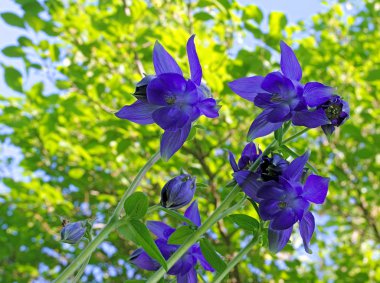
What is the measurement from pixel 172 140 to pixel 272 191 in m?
0.16

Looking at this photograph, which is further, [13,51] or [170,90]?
[13,51]

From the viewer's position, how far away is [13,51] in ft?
7.70

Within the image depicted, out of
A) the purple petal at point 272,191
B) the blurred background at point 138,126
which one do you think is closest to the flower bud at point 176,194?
the purple petal at point 272,191

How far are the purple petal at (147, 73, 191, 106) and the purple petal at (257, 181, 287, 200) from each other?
16 cm

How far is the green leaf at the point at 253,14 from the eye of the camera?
212 cm

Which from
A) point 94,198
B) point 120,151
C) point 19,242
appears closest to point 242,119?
point 120,151

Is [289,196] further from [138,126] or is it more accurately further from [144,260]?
[138,126]

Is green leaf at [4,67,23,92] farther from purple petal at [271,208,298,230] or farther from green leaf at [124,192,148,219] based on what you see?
purple petal at [271,208,298,230]

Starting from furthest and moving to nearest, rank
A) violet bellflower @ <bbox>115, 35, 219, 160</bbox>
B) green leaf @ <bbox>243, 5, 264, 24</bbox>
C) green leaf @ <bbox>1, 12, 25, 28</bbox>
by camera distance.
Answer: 1. green leaf @ <bbox>1, 12, 25, 28</bbox>
2. green leaf @ <bbox>243, 5, 264, 24</bbox>
3. violet bellflower @ <bbox>115, 35, 219, 160</bbox>

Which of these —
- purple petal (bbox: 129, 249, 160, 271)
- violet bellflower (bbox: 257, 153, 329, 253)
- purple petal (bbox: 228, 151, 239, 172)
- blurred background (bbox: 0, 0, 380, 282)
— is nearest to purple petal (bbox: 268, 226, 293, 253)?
violet bellflower (bbox: 257, 153, 329, 253)

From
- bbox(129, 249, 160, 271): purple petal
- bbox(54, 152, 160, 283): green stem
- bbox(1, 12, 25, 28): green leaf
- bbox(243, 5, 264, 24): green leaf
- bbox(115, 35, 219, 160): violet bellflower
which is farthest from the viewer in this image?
bbox(1, 12, 25, 28): green leaf

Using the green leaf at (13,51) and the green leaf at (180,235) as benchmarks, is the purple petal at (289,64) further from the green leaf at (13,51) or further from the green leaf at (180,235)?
the green leaf at (13,51)

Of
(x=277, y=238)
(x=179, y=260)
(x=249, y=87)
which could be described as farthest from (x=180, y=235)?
(x=249, y=87)

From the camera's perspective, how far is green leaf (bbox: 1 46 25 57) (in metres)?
2.33
